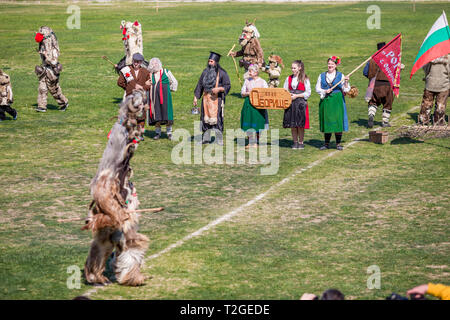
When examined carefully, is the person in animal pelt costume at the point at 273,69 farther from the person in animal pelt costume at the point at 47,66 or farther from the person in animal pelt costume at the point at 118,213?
A: the person in animal pelt costume at the point at 118,213

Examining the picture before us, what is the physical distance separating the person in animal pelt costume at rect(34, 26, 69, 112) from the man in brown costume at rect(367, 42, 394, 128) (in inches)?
339

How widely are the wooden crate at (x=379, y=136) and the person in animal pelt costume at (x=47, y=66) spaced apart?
345 inches

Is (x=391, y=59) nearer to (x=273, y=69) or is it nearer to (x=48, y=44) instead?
(x=273, y=69)

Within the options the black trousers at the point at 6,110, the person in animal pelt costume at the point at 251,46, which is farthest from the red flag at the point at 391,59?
the black trousers at the point at 6,110

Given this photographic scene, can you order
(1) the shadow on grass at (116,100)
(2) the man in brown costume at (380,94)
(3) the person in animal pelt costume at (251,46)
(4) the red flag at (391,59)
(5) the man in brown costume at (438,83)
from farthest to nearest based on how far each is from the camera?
(3) the person in animal pelt costume at (251,46), (1) the shadow on grass at (116,100), (2) the man in brown costume at (380,94), (5) the man in brown costume at (438,83), (4) the red flag at (391,59)

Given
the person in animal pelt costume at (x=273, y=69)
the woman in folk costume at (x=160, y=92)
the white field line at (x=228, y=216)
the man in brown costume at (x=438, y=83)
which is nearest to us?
the white field line at (x=228, y=216)

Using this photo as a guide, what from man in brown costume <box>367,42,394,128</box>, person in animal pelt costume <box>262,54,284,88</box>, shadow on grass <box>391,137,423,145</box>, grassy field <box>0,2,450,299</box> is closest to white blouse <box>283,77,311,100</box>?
grassy field <box>0,2,450,299</box>

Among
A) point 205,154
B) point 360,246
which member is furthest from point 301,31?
point 360,246

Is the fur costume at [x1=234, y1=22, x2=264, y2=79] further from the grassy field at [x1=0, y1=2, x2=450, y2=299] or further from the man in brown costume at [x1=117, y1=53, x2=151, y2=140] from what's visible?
the man in brown costume at [x1=117, y1=53, x2=151, y2=140]

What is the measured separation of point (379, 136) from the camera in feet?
54.9

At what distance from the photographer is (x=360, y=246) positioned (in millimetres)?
10195

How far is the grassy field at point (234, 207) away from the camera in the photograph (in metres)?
8.94

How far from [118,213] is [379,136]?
386 inches
